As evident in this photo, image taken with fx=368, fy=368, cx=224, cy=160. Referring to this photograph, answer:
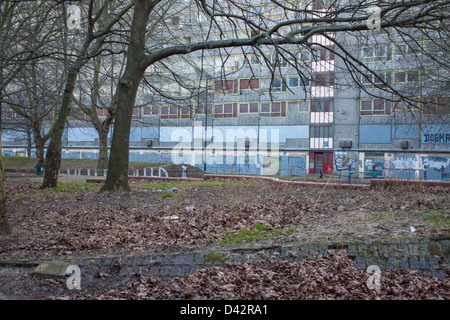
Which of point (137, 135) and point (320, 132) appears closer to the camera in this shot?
point (320, 132)

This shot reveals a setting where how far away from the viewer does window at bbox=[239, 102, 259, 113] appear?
39.7 metres

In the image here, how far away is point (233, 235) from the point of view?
593 cm

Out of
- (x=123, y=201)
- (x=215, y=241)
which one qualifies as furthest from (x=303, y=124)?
(x=215, y=241)

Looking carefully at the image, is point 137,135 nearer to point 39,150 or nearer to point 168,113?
point 168,113

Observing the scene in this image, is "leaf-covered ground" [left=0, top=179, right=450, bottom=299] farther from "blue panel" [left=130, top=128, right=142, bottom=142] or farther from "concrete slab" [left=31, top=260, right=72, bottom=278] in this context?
"blue panel" [left=130, top=128, right=142, bottom=142]

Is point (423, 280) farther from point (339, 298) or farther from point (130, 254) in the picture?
point (130, 254)

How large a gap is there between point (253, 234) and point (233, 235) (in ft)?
1.07

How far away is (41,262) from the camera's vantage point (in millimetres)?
5012

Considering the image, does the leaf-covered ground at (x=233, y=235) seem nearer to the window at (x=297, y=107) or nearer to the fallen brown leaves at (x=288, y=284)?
the fallen brown leaves at (x=288, y=284)

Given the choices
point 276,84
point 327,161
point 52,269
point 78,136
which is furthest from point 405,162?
point 78,136

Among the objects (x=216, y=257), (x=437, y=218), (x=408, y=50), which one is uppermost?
(x=408, y=50)

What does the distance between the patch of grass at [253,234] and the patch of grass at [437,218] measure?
235 cm

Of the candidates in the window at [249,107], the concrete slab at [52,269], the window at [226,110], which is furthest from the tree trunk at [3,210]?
the window at [226,110]

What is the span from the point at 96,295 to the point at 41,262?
141cm
